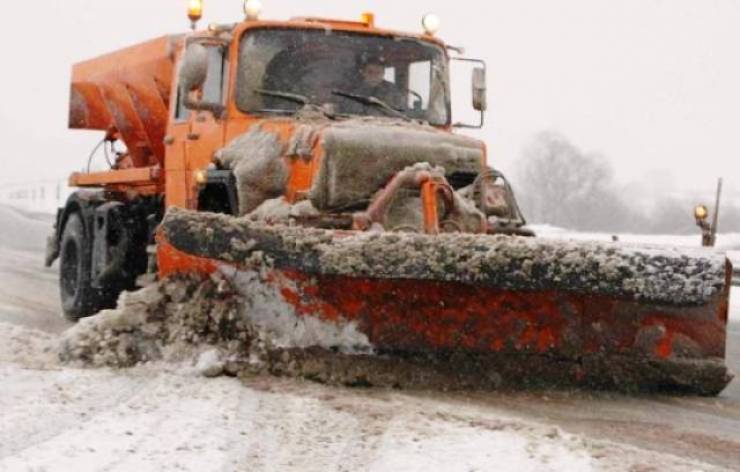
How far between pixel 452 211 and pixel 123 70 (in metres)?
4.12

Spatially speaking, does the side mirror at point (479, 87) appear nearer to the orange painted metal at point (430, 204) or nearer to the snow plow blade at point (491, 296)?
the orange painted metal at point (430, 204)

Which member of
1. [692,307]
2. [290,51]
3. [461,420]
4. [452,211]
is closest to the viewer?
[461,420]

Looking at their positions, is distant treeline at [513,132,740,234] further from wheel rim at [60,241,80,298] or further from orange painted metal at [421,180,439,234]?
orange painted metal at [421,180,439,234]

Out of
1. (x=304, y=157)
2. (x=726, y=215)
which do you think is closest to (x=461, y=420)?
(x=304, y=157)

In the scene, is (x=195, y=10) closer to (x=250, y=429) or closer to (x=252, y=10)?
(x=252, y=10)

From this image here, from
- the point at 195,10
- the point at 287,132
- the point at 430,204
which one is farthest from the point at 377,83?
the point at 195,10

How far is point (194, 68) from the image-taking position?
281 inches

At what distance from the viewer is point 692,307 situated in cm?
602

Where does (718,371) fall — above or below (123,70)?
below

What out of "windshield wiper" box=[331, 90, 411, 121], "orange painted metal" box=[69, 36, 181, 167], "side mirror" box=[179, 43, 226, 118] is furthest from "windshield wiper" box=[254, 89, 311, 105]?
"orange painted metal" box=[69, 36, 181, 167]

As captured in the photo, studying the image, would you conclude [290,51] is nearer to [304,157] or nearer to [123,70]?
[304,157]

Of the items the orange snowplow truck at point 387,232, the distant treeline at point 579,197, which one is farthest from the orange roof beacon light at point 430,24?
the distant treeline at point 579,197

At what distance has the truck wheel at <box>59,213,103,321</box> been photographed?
9484 mm

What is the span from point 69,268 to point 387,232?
509cm
